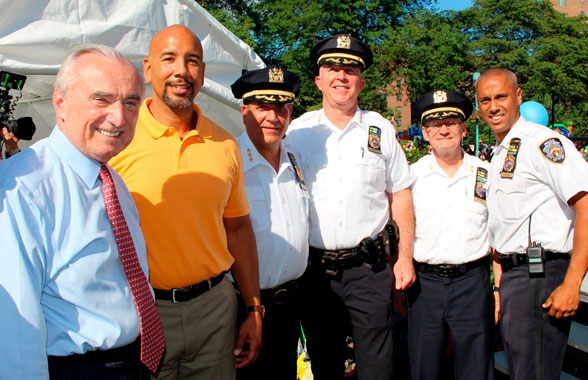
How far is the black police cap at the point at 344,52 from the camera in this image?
2896 millimetres

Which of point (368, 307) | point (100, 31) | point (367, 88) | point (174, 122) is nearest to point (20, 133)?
point (100, 31)

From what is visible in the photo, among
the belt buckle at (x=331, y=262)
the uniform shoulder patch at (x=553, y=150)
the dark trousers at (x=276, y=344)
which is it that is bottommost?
the dark trousers at (x=276, y=344)

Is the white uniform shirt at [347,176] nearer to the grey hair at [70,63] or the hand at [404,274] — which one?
the hand at [404,274]

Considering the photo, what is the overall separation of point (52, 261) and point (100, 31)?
9.95ft

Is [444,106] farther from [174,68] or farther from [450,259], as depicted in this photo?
[174,68]

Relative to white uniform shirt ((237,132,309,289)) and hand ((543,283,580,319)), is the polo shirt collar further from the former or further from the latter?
hand ((543,283,580,319))

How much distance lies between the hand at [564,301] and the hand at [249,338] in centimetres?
164

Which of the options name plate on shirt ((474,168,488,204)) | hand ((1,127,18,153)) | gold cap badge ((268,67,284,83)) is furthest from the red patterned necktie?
hand ((1,127,18,153))

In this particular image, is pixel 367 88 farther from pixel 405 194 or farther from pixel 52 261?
pixel 52 261

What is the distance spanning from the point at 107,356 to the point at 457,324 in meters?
2.21

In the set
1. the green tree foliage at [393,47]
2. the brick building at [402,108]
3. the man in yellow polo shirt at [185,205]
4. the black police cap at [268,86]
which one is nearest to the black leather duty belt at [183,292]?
the man in yellow polo shirt at [185,205]

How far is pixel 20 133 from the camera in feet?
13.1

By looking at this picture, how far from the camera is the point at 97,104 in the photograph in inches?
56.1

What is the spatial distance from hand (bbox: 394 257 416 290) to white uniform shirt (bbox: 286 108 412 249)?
0.86ft
